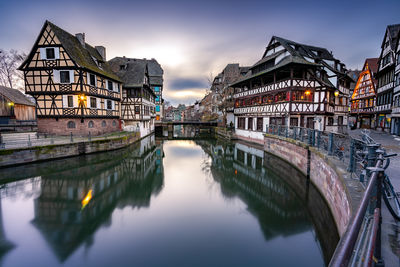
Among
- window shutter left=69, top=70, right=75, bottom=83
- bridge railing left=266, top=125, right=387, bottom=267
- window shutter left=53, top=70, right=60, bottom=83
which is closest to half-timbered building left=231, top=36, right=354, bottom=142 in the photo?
bridge railing left=266, top=125, right=387, bottom=267

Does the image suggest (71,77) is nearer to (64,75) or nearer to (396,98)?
(64,75)

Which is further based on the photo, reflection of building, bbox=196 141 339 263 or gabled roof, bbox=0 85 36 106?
gabled roof, bbox=0 85 36 106

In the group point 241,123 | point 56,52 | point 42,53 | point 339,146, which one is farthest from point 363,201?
point 241,123

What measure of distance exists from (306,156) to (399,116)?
53.9ft

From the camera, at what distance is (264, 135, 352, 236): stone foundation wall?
5984 millimetres

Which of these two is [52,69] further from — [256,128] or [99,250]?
[256,128]

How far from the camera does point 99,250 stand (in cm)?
636

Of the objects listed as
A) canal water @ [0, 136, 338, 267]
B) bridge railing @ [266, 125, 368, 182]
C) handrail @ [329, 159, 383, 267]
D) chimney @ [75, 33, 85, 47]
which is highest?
chimney @ [75, 33, 85, 47]

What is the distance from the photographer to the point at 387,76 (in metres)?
24.6

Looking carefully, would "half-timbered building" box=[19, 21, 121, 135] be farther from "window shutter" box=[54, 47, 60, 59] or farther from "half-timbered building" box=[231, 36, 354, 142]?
"half-timbered building" box=[231, 36, 354, 142]

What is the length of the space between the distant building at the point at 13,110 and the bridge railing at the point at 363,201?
38.6 meters

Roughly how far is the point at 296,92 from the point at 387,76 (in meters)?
15.0

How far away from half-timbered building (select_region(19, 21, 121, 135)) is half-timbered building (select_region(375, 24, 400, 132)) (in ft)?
115

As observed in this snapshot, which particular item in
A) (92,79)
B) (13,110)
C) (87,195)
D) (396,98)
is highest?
(92,79)
